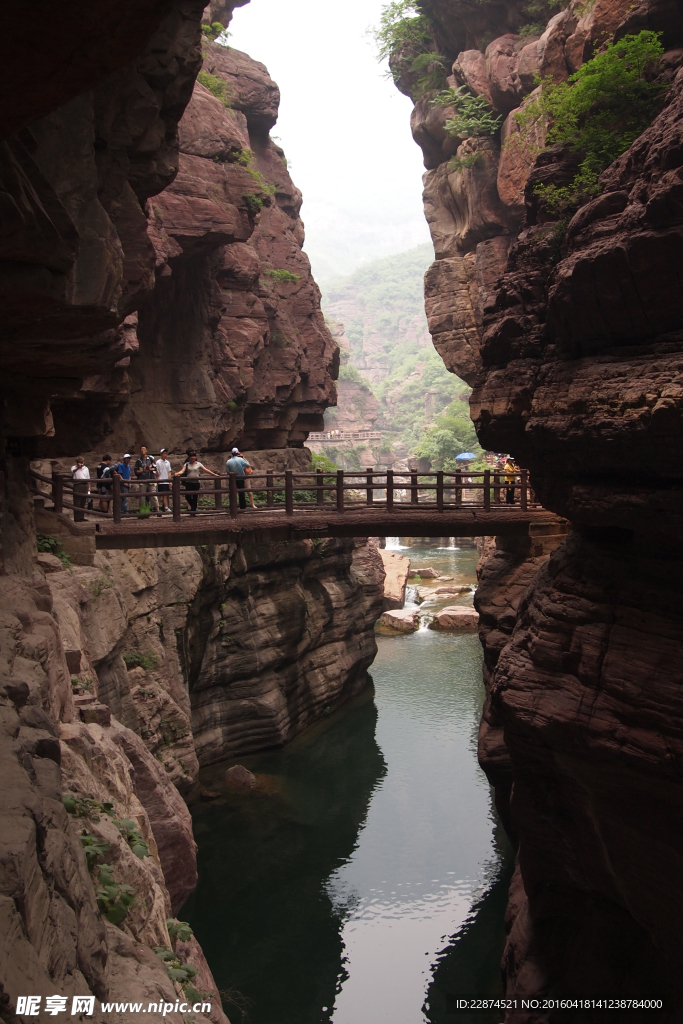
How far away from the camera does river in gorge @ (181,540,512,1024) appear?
1273cm

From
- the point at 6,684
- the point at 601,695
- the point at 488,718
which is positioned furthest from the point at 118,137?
the point at 488,718

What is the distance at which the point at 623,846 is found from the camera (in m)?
9.22

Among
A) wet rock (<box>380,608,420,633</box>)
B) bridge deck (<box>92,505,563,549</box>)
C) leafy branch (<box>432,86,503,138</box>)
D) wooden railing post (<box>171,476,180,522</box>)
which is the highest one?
leafy branch (<box>432,86,503,138</box>)

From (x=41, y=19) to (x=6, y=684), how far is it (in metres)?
4.36

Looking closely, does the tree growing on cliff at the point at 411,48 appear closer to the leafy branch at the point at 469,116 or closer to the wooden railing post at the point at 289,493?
the leafy branch at the point at 469,116

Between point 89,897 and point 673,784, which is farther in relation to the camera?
point 673,784

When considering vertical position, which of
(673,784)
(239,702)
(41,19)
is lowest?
(239,702)

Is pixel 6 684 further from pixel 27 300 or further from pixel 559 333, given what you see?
pixel 559 333

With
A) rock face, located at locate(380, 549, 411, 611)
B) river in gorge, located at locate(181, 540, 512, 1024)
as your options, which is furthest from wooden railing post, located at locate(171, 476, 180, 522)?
rock face, located at locate(380, 549, 411, 611)

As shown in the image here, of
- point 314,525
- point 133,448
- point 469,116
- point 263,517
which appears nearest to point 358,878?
point 314,525

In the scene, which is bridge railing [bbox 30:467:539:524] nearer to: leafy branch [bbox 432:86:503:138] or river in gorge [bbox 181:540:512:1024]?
river in gorge [bbox 181:540:512:1024]

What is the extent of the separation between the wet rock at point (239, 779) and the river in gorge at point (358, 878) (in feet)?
1.19

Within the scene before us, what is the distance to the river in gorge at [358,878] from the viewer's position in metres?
12.7

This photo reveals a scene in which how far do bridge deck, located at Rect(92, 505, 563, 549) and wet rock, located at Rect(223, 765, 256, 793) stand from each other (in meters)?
7.00
